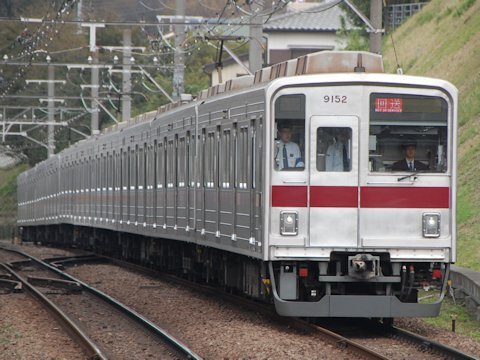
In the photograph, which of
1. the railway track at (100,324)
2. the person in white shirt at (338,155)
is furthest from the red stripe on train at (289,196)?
the railway track at (100,324)

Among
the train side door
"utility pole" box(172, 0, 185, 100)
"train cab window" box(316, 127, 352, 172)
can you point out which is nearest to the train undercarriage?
the train side door

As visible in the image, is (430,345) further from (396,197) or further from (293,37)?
(293,37)

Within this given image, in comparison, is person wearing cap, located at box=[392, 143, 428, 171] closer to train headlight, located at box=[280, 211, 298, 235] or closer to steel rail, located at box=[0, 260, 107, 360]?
train headlight, located at box=[280, 211, 298, 235]

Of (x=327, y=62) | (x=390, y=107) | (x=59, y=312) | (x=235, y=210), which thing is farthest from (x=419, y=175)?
(x=59, y=312)

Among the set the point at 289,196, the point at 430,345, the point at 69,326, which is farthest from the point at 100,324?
the point at 430,345

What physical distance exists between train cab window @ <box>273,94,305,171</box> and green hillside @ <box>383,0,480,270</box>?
248 inches

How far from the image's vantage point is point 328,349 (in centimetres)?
1300

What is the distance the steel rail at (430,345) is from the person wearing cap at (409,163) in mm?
1717

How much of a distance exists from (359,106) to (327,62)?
36.4 inches

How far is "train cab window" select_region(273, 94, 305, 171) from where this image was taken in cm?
1450

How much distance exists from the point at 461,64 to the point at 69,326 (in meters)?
20.7

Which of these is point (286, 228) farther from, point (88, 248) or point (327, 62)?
point (88, 248)

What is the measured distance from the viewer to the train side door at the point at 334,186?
47.0 feet

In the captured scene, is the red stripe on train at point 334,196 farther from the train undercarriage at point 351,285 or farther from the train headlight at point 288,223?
the train undercarriage at point 351,285
